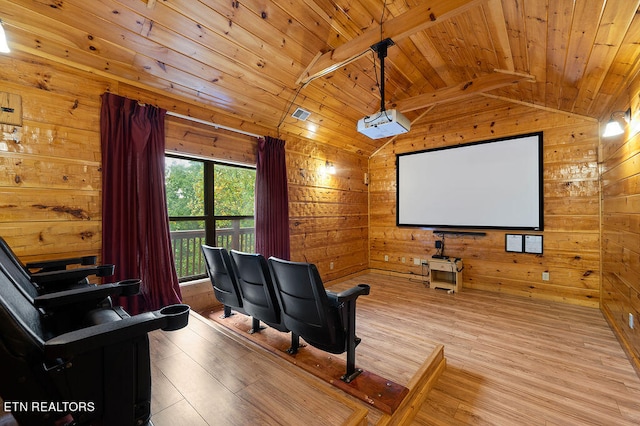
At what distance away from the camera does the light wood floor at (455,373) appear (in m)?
1.45

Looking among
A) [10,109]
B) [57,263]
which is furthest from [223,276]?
[10,109]

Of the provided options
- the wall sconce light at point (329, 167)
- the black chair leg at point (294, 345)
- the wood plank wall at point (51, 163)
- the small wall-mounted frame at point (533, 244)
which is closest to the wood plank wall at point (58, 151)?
the wood plank wall at point (51, 163)

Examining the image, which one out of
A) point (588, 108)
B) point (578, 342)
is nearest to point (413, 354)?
point (578, 342)

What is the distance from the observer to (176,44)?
2475 millimetres

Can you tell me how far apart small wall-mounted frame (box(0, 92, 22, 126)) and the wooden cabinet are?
526cm

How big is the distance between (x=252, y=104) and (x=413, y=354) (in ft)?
11.0

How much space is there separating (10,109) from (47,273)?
4.44 feet

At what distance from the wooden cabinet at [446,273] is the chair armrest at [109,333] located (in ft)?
14.6

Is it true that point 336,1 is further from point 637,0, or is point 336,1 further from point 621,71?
point 621,71

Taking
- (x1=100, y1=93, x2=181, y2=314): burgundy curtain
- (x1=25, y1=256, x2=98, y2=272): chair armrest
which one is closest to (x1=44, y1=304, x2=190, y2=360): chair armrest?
(x1=25, y1=256, x2=98, y2=272): chair armrest

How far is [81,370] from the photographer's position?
874 millimetres

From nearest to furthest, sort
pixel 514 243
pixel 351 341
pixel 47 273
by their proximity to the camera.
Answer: pixel 47 273
pixel 351 341
pixel 514 243

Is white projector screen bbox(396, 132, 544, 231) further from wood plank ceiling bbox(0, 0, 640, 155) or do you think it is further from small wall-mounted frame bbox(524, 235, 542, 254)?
wood plank ceiling bbox(0, 0, 640, 155)

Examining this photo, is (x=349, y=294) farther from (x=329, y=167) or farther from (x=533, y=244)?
(x=533, y=244)
